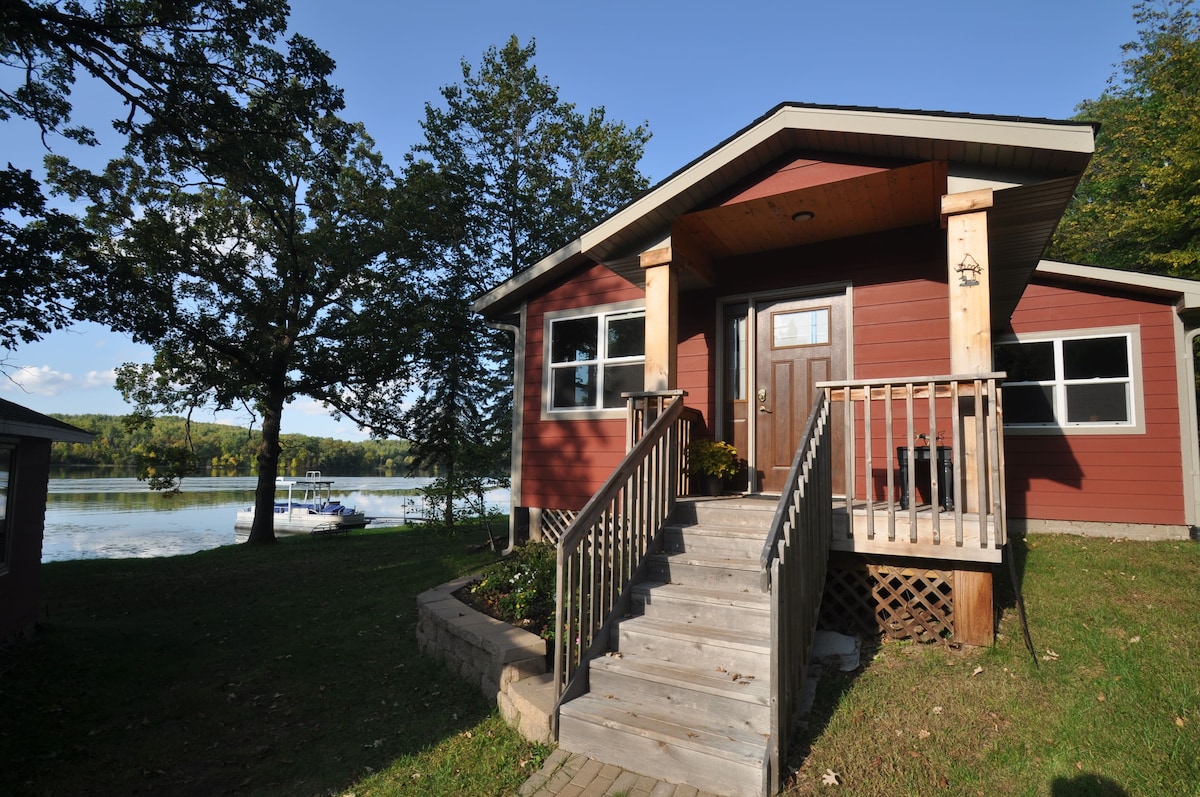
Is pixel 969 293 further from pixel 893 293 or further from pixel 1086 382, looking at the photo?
pixel 1086 382

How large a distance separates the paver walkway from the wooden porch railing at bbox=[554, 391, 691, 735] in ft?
1.05

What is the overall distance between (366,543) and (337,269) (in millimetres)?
7093

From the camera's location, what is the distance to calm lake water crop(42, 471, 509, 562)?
19.1 m

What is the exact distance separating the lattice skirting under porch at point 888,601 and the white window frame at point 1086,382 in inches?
176

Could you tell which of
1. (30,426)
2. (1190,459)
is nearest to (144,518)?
(30,426)

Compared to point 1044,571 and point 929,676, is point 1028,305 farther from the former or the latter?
point 929,676

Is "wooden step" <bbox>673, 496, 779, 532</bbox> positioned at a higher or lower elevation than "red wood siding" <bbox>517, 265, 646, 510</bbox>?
lower

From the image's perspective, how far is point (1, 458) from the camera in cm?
671

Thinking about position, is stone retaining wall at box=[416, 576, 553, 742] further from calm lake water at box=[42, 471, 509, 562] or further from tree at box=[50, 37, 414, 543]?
tree at box=[50, 37, 414, 543]

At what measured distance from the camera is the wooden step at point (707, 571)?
13.6 ft

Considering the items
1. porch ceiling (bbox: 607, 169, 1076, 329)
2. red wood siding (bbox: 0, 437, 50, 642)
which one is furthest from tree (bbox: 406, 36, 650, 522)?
porch ceiling (bbox: 607, 169, 1076, 329)

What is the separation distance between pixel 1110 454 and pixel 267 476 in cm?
1738

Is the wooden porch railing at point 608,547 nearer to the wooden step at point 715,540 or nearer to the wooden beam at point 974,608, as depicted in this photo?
the wooden step at point 715,540

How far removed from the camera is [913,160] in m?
5.12
